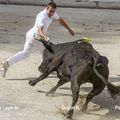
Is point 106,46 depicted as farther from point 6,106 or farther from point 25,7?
point 25,7

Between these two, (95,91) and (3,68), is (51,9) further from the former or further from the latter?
(95,91)

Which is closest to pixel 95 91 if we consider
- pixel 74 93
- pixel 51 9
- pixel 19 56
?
pixel 74 93

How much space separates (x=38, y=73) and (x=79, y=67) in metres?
2.78

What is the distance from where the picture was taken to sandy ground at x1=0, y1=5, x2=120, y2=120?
8.26 m

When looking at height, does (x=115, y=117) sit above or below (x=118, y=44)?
above

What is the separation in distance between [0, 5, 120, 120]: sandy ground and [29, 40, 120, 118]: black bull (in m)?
0.34

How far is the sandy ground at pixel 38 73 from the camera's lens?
27.1 feet

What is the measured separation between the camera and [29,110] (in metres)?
8.27

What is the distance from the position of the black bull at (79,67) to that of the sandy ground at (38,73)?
1.12 feet

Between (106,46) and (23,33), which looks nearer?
(106,46)

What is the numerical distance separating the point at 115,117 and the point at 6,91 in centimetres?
217

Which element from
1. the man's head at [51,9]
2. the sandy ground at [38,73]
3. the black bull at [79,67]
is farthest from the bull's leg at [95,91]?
the man's head at [51,9]

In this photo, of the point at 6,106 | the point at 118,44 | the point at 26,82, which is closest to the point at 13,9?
the point at 118,44

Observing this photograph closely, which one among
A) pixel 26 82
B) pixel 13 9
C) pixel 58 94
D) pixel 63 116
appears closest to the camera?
pixel 63 116
